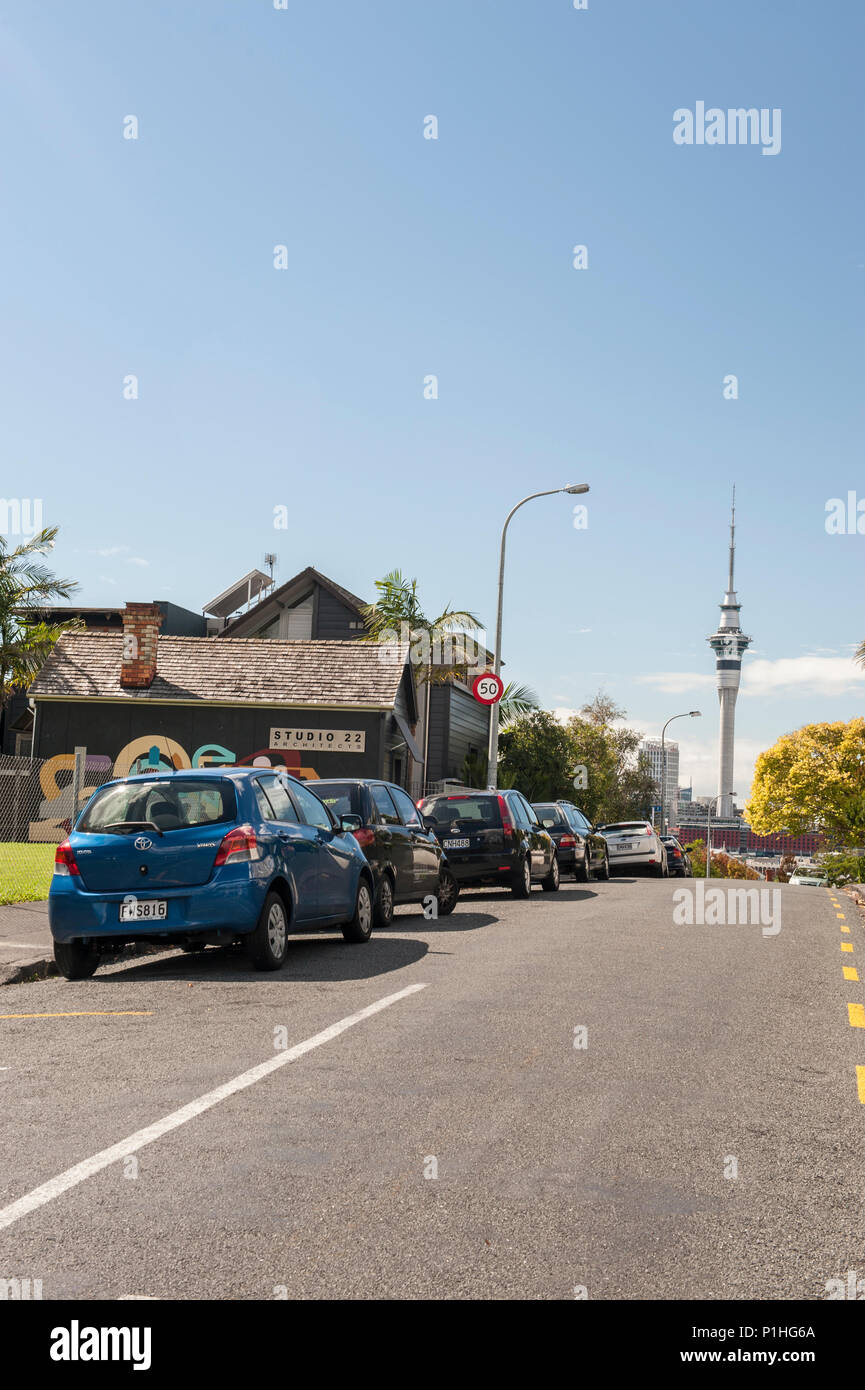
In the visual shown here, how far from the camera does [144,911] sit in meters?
10.3

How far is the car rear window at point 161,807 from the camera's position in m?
10.7

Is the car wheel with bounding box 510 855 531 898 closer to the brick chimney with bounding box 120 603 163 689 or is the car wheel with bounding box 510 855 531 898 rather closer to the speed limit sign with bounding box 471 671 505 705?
the speed limit sign with bounding box 471 671 505 705

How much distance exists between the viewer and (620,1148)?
17.7ft

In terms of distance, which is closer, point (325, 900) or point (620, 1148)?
point (620, 1148)

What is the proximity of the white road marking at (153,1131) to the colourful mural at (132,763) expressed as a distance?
24.0 metres

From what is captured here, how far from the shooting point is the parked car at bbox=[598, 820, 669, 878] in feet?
106

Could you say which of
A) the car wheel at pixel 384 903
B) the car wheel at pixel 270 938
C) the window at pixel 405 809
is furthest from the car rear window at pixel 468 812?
the car wheel at pixel 270 938

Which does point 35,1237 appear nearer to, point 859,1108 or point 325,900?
point 859,1108

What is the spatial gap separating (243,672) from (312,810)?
2106cm

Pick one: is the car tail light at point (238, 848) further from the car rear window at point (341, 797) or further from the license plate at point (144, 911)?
the car rear window at point (341, 797)

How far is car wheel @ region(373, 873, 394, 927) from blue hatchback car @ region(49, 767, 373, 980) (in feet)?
10.7
